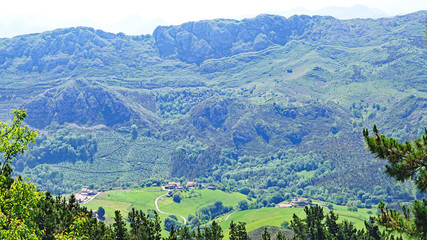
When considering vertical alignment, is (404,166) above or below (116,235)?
below

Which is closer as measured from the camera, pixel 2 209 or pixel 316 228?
pixel 2 209

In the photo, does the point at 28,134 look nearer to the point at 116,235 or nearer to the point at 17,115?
the point at 17,115

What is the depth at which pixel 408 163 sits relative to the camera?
19.0 metres

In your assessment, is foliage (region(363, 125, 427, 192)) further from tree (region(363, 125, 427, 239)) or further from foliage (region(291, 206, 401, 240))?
foliage (region(291, 206, 401, 240))

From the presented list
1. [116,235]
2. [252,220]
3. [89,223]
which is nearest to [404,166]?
[89,223]

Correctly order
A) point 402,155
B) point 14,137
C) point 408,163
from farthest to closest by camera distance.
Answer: point 14,137 < point 402,155 < point 408,163

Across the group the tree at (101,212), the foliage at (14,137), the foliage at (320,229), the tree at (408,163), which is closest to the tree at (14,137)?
the foliage at (14,137)

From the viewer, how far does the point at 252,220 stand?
197875mm

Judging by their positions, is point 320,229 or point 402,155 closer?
point 402,155

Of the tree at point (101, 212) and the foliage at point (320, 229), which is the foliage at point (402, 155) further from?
the tree at point (101, 212)

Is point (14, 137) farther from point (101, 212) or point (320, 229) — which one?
point (101, 212)

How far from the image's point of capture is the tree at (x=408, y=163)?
18750mm

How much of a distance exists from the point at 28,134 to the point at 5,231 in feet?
18.8

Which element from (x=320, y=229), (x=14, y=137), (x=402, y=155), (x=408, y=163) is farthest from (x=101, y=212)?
(x=408, y=163)
